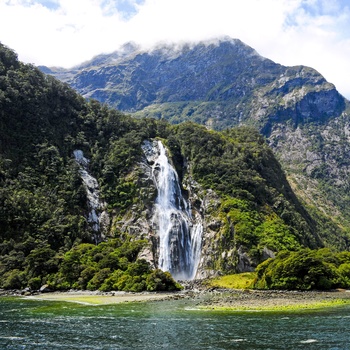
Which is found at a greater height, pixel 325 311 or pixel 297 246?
pixel 297 246

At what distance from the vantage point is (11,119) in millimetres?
119250

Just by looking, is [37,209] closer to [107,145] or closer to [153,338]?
[107,145]

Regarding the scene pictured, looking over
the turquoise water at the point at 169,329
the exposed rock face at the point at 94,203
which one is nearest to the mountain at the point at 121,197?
the exposed rock face at the point at 94,203

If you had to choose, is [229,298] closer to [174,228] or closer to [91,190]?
[174,228]

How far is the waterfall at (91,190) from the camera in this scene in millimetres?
107713

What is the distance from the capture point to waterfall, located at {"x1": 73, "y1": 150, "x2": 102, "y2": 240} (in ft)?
353

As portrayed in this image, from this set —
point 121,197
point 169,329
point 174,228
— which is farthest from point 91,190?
point 169,329

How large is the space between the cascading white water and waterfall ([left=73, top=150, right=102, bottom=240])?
51.3 ft

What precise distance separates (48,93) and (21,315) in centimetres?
10235

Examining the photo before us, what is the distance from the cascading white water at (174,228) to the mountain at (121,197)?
26 cm

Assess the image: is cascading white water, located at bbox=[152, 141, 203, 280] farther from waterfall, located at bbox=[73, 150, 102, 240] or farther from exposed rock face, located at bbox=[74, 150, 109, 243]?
waterfall, located at bbox=[73, 150, 102, 240]

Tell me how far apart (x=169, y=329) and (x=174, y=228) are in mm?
66907

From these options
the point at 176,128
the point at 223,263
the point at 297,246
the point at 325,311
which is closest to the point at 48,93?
the point at 176,128

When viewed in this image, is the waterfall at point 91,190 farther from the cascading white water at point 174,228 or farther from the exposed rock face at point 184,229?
the cascading white water at point 174,228
